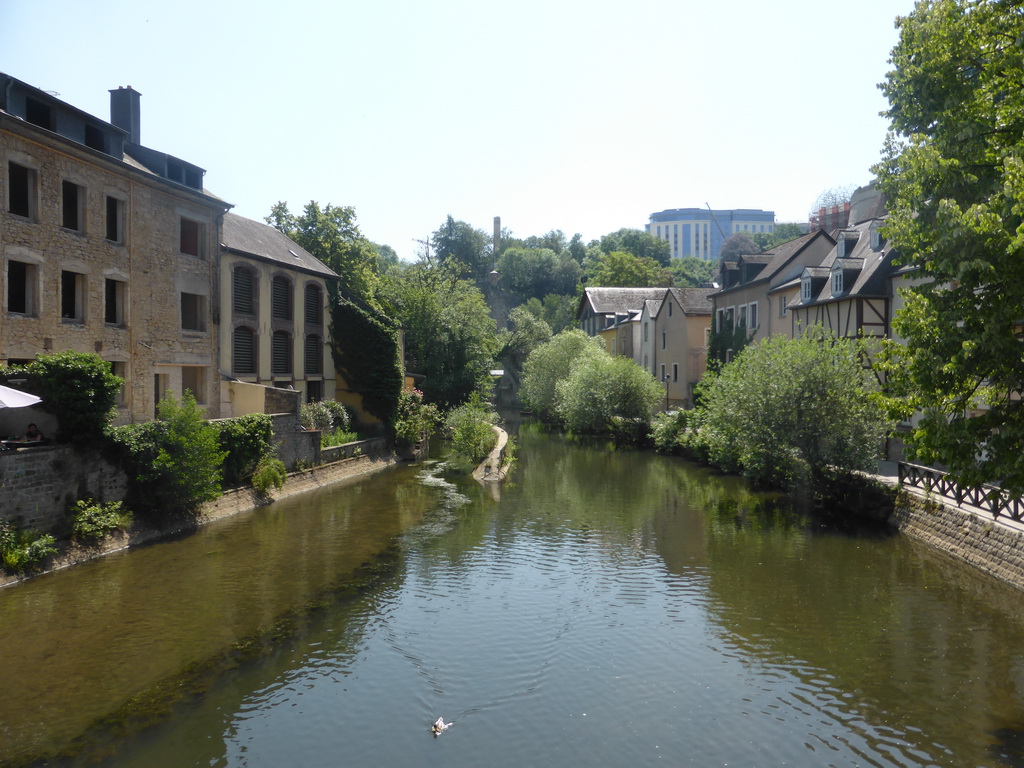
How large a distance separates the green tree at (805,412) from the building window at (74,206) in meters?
20.2

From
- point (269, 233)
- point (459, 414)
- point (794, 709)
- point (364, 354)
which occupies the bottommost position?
point (794, 709)

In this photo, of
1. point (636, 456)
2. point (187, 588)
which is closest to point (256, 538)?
point (187, 588)

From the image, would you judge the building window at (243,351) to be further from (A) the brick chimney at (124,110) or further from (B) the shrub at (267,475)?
(A) the brick chimney at (124,110)

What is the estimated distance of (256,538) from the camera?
65.3 feet

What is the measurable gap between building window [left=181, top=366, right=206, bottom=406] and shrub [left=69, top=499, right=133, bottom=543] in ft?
→ 28.7

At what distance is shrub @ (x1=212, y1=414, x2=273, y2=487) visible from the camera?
889 inches

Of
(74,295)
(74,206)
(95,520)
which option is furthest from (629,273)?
(95,520)

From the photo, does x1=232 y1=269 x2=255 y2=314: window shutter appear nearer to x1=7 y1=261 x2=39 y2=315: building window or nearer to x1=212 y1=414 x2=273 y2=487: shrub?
x1=212 y1=414 x2=273 y2=487: shrub

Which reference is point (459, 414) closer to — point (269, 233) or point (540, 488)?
point (540, 488)

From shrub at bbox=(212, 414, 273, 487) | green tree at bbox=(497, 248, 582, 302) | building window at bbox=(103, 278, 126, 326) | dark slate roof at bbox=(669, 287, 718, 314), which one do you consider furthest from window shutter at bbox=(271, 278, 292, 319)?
green tree at bbox=(497, 248, 582, 302)

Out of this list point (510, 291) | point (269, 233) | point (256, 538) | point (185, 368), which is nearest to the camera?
point (256, 538)

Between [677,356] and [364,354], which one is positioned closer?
[364,354]

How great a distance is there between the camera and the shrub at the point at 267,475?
946 inches

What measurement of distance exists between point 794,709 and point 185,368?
22.4 metres
